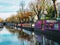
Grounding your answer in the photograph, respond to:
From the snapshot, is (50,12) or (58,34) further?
(50,12)

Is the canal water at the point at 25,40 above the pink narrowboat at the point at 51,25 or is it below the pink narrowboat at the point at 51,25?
below

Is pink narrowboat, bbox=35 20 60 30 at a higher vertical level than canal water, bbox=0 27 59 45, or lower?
higher

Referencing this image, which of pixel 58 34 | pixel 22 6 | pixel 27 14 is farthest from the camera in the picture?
pixel 22 6

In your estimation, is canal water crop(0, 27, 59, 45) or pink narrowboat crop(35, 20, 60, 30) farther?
pink narrowboat crop(35, 20, 60, 30)

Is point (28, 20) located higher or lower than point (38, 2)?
lower

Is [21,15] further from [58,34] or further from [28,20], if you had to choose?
[58,34]

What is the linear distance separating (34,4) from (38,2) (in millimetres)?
3652

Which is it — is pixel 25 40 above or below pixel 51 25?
below

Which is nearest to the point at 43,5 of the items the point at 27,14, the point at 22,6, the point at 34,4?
the point at 34,4

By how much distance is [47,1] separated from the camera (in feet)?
198

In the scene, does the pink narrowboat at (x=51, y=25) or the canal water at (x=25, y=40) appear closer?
the canal water at (x=25, y=40)

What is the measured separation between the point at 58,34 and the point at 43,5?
116 ft

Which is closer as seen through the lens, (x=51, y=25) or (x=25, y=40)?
(x=25, y=40)

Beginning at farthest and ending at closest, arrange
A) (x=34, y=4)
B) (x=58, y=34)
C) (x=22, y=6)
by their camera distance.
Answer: (x=22, y=6) < (x=34, y=4) < (x=58, y=34)
